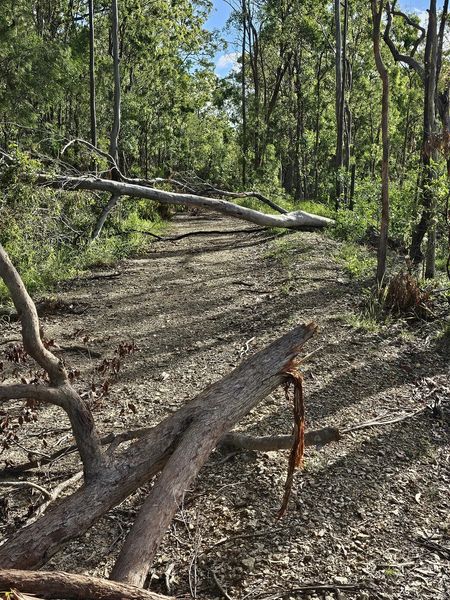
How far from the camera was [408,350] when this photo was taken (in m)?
5.92

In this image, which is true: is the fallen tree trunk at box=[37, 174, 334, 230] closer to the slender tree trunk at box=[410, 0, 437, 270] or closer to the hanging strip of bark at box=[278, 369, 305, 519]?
the slender tree trunk at box=[410, 0, 437, 270]

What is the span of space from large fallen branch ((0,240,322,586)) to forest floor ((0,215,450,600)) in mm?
474

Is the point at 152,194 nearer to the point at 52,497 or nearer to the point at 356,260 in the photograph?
the point at 356,260

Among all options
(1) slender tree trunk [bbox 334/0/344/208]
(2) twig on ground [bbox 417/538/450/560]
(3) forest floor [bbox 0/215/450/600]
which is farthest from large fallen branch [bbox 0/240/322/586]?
(1) slender tree trunk [bbox 334/0/344/208]

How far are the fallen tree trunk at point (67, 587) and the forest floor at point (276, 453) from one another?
70 cm

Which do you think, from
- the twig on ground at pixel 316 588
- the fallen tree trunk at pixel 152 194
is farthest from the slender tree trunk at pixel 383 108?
the twig on ground at pixel 316 588

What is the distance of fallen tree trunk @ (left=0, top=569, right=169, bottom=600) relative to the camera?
1.88 metres

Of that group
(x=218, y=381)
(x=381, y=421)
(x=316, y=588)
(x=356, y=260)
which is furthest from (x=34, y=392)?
(x=356, y=260)

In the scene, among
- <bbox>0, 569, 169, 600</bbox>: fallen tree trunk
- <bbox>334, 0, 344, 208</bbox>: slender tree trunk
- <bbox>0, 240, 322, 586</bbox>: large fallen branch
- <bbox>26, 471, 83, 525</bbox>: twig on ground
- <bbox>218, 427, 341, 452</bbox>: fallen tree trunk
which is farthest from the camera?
<bbox>334, 0, 344, 208</bbox>: slender tree trunk

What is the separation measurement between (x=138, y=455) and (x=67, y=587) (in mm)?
792

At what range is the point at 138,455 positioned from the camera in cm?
264

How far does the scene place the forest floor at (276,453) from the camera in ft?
9.55

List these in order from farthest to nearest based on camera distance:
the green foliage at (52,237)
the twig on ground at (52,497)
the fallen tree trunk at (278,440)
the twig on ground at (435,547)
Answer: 1. the green foliage at (52,237)
2. the fallen tree trunk at (278,440)
3. the twig on ground at (52,497)
4. the twig on ground at (435,547)

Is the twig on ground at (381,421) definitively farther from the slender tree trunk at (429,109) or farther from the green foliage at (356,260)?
the green foliage at (356,260)
